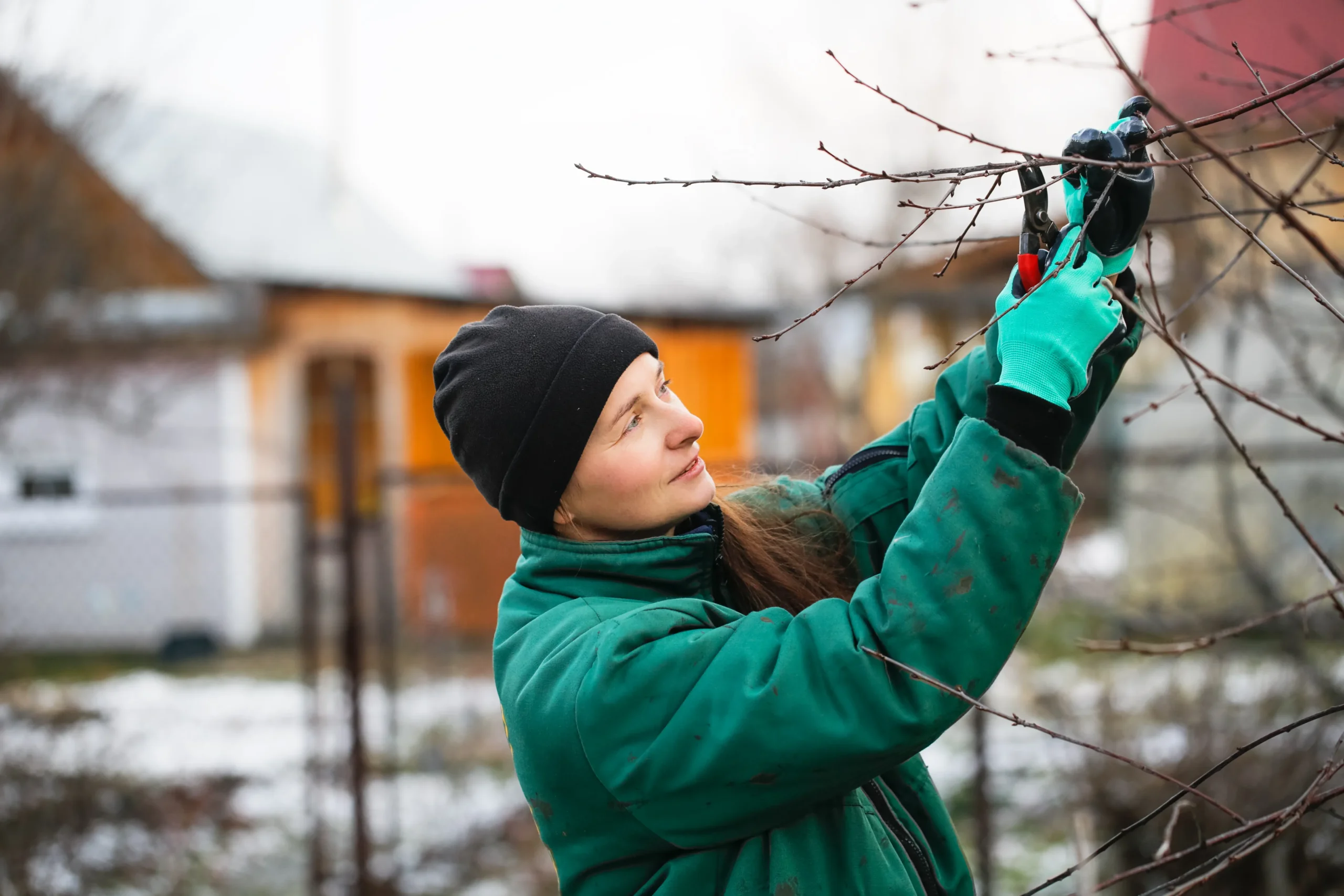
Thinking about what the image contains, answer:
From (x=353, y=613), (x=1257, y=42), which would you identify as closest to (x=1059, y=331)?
(x=1257, y=42)

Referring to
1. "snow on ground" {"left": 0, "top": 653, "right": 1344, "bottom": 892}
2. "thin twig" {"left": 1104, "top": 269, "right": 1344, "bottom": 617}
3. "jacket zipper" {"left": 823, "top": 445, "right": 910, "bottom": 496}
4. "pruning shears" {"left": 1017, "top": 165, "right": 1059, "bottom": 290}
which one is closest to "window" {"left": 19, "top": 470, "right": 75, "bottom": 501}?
"snow on ground" {"left": 0, "top": 653, "right": 1344, "bottom": 892}

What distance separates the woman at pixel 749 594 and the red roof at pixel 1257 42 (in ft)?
3.17

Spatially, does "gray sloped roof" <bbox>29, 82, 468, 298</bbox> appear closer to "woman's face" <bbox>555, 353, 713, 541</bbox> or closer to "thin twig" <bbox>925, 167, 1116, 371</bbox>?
"woman's face" <bbox>555, 353, 713, 541</bbox>

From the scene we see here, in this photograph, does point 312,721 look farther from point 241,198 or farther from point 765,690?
point 241,198

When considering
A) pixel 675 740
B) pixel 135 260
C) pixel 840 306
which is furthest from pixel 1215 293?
pixel 840 306

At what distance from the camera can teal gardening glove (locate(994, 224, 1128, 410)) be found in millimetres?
1178

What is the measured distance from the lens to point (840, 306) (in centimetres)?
1134

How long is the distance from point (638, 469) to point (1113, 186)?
2.22ft

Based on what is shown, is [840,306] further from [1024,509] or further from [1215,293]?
[1024,509]

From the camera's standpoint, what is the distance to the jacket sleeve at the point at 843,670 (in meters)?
1.13

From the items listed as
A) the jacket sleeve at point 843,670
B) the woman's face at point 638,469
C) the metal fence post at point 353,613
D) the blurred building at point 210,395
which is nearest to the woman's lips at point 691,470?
the woman's face at point 638,469

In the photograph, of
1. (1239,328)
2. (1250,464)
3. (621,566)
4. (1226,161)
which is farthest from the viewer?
(1239,328)

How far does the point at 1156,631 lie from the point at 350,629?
3.09 meters

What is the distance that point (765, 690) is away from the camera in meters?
1.15
